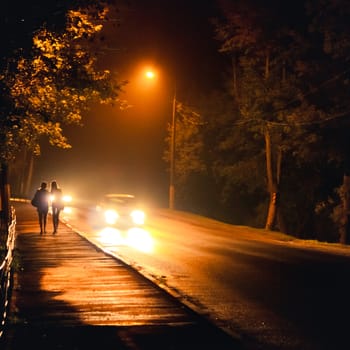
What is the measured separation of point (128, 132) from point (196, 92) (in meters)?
24.4

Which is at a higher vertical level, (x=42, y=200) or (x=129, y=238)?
(x=42, y=200)

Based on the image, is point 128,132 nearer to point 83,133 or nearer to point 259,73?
point 83,133

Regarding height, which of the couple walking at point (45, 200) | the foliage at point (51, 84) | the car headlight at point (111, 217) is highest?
the foliage at point (51, 84)

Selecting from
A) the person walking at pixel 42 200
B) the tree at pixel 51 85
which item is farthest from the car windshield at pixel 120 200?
the tree at pixel 51 85

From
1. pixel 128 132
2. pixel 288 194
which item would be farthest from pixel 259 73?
pixel 128 132

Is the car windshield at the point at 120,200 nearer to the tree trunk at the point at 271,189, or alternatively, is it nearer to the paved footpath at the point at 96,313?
the tree trunk at the point at 271,189

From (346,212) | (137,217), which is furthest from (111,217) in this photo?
(346,212)

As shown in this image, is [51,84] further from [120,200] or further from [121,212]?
[120,200]

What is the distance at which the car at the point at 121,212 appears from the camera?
3052cm

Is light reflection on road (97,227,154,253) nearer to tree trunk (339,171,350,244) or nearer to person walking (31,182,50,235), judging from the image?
person walking (31,182,50,235)

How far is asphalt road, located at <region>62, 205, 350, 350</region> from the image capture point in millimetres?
9172

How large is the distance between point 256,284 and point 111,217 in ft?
58.9

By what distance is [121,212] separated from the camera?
101ft

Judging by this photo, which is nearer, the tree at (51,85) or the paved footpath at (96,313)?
the paved footpath at (96,313)
